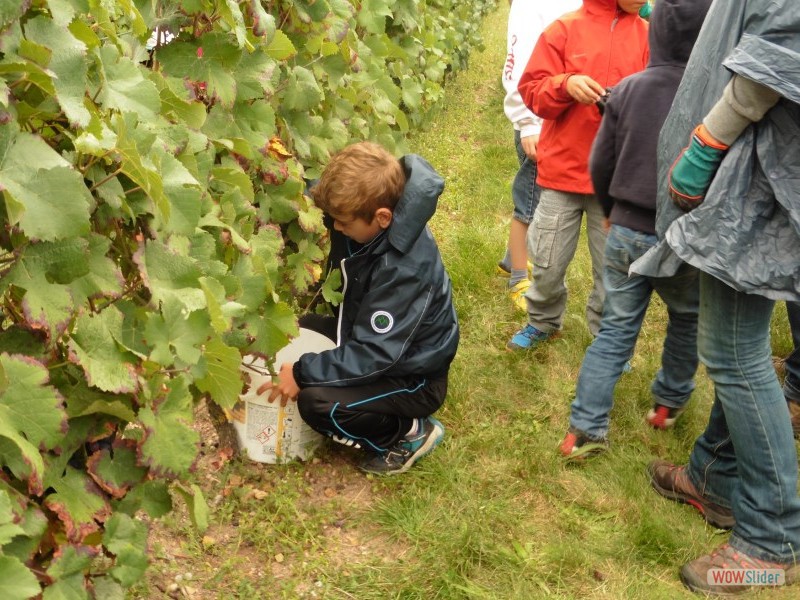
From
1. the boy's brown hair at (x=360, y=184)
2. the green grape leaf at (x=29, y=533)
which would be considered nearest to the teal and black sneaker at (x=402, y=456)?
the boy's brown hair at (x=360, y=184)

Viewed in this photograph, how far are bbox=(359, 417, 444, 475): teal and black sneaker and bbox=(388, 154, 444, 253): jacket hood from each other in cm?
67

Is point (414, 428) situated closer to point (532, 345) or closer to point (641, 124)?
point (532, 345)

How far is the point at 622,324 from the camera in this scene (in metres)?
3.21

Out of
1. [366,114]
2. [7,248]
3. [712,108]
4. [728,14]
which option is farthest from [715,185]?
[366,114]

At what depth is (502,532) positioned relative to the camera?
2861 mm

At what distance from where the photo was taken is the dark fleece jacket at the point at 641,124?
289 cm

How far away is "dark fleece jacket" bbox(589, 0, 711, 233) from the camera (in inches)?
114

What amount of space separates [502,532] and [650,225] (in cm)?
111

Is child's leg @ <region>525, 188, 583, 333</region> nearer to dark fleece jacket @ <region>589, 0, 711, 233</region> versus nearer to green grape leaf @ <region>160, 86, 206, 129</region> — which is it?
dark fleece jacket @ <region>589, 0, 711, 233</region>

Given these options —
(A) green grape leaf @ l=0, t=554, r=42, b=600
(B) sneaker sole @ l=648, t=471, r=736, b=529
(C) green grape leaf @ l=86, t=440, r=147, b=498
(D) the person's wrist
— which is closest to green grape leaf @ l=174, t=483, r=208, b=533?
(C) green grape leaf @ l=86, t=440, r=147, b=498

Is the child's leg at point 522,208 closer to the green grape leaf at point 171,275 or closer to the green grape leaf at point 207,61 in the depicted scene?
the green grape leaf at point 207,61

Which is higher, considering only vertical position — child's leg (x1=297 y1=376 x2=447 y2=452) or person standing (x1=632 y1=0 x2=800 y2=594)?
person standing (x1=632 y1=0 x2=800 y2=594)

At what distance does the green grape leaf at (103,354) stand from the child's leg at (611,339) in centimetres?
195

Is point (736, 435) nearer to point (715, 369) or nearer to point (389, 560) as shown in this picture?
point (715, 369)
